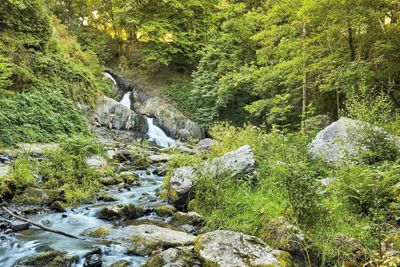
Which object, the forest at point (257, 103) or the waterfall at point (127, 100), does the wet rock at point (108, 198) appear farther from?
the waterfall at point (127, 100)

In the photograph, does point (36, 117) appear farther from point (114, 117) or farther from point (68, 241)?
point (68, 241)

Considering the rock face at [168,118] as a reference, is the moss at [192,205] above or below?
below

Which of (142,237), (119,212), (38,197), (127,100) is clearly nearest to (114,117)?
(127,100)

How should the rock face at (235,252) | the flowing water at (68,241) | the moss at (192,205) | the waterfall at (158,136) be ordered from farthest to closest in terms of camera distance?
1. the waterfall at (158,136)
2. the moss at (192,205)
3. the flowing water at (68,241)
4. the rock face at (235,252)

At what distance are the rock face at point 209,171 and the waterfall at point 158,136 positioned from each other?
1131 centimetres

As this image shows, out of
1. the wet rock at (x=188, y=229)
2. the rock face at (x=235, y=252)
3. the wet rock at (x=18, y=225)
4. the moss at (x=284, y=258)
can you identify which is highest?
the rock face at (x=235, y=252)

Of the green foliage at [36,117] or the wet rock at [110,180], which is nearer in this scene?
the wet rock at [110,180]

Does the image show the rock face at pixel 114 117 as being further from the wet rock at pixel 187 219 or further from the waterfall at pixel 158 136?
the wet rock at pixel 187 219

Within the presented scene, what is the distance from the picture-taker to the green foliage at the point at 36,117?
8266 mm

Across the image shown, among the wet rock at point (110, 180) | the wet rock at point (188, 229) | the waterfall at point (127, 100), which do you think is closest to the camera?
the wet rock at point (188, 229)

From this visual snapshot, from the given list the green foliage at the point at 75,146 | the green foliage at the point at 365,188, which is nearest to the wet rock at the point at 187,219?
the green foliage at the point at 365,188

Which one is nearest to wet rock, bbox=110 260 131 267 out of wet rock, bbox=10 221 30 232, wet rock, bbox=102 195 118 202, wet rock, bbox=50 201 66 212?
wet rock, bbox=10 221 30 232

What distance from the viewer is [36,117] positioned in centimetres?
954

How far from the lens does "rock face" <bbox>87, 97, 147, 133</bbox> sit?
48.1 ft
